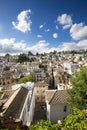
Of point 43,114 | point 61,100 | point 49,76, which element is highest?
point 49,76

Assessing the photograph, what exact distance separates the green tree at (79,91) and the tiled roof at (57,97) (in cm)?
368

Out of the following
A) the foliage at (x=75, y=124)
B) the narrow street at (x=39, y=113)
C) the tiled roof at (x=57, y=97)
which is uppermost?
the tiled roof at (x=57, y=97)

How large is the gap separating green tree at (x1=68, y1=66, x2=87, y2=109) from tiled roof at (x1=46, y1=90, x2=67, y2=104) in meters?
3.68

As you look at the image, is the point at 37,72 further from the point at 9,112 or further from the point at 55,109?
the point at 9,112

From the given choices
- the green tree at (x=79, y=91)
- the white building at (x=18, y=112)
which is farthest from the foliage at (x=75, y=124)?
the green tree at (x=79, y=91)

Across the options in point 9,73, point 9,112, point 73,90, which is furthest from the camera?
point 9,73

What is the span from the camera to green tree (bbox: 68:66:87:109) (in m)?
30.1

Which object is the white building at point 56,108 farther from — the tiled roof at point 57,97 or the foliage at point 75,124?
the foliage at point 75,124

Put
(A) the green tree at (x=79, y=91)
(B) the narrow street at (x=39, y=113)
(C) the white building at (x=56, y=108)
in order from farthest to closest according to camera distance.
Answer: (B) the narrow street at (x=39, y=113)
(C) the white building at (x=56, y=108)
(A) the green tree at (x=79, y=91)

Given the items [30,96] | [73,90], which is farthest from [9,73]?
[73,90]

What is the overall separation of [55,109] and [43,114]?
5306 mm

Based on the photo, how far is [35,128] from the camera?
9.97 meters

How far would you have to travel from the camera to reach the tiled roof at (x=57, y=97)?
116 feet

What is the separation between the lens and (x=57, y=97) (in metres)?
36.2
